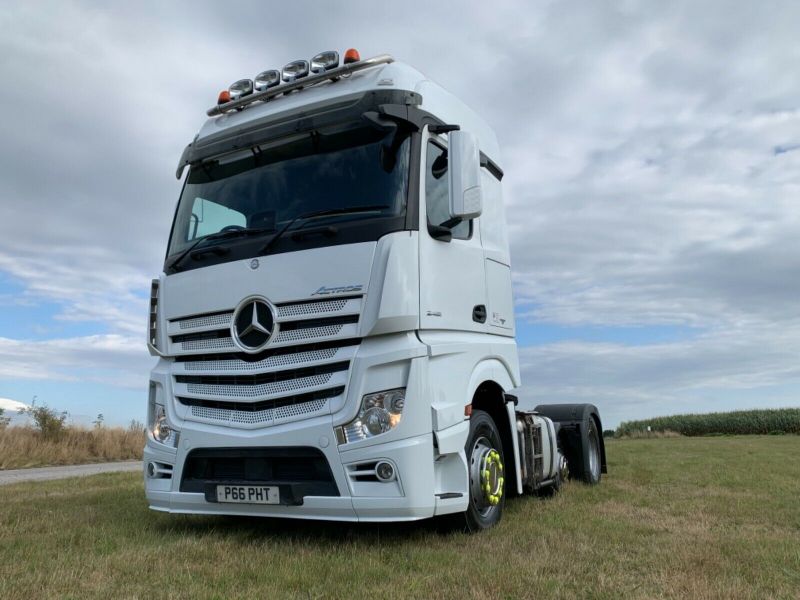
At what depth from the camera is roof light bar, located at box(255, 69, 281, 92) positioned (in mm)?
5762

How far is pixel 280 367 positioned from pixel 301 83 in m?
2.40

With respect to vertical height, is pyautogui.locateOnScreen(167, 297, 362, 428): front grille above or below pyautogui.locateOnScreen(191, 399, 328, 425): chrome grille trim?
above

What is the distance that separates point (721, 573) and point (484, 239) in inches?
121

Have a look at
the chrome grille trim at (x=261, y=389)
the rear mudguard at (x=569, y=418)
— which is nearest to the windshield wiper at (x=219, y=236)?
the chrome grille trim at (x=261, y=389)

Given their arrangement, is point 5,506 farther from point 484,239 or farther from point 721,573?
point 721,573

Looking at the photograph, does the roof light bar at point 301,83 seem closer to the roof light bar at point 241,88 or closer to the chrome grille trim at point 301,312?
the roof light bar at point 241,88

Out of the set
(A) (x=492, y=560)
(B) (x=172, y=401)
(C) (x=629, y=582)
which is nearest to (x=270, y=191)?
(B) (x=172, y=401)

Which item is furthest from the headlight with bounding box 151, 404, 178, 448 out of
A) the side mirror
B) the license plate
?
the side mirror

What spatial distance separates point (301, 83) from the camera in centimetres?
557

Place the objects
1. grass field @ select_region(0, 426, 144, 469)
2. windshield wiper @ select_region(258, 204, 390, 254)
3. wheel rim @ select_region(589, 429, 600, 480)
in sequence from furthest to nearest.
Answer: grass field @ select_region(0, 426, 144, 469)
wheel rim @ select_region(589, 429, 600, 480)
windshield wiper @ select_region(258, 204, 390, 254)

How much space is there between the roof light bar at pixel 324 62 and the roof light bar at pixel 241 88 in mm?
702

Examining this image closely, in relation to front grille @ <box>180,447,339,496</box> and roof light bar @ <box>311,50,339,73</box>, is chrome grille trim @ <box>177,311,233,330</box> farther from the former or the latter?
roof light bar @ <box>311,50,339,73</box>

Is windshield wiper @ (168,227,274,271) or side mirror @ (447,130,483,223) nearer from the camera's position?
side mirror @ (447,130,483,223)

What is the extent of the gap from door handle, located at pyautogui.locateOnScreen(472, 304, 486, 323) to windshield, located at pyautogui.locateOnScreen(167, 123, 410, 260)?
119 cm
